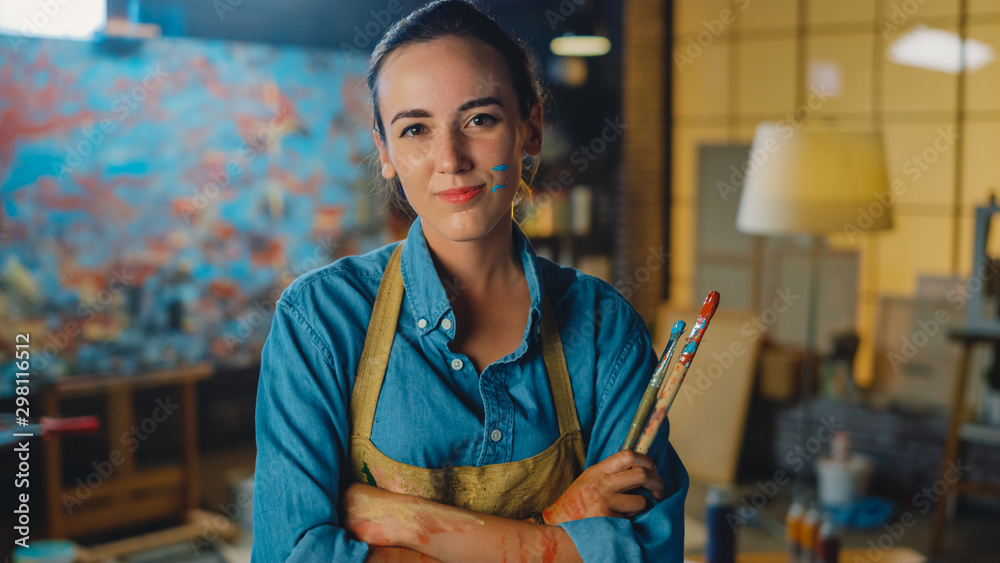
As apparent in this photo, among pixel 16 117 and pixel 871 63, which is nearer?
pixel 16 117

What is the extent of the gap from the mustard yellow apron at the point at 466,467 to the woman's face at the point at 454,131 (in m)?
0.14

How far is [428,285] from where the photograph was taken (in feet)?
3.55

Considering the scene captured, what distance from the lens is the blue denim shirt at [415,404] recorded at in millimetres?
999

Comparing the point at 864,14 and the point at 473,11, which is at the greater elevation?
the point at 864,14

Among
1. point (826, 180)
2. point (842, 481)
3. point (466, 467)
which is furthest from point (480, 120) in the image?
point (842, 481)

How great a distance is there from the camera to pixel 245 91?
4.80 metres

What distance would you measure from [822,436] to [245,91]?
4023 mm

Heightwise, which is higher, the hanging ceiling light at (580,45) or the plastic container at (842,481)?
the hanging ceiling light at (580,45)

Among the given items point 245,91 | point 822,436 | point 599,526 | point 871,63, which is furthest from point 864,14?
point 599,526

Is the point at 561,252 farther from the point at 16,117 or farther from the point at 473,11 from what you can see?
the point at 473,11

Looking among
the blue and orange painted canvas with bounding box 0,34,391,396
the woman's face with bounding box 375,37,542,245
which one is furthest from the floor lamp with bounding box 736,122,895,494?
the woman's face with bounding box 375,37,542,245

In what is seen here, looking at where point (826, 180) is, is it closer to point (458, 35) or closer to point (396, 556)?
point (458, 35)

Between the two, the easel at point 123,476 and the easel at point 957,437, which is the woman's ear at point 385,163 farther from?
the easel at point 957,437

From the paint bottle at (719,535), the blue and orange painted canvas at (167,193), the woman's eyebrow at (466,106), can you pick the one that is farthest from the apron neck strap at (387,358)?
the blue and orange painted canvas at (167,193)
